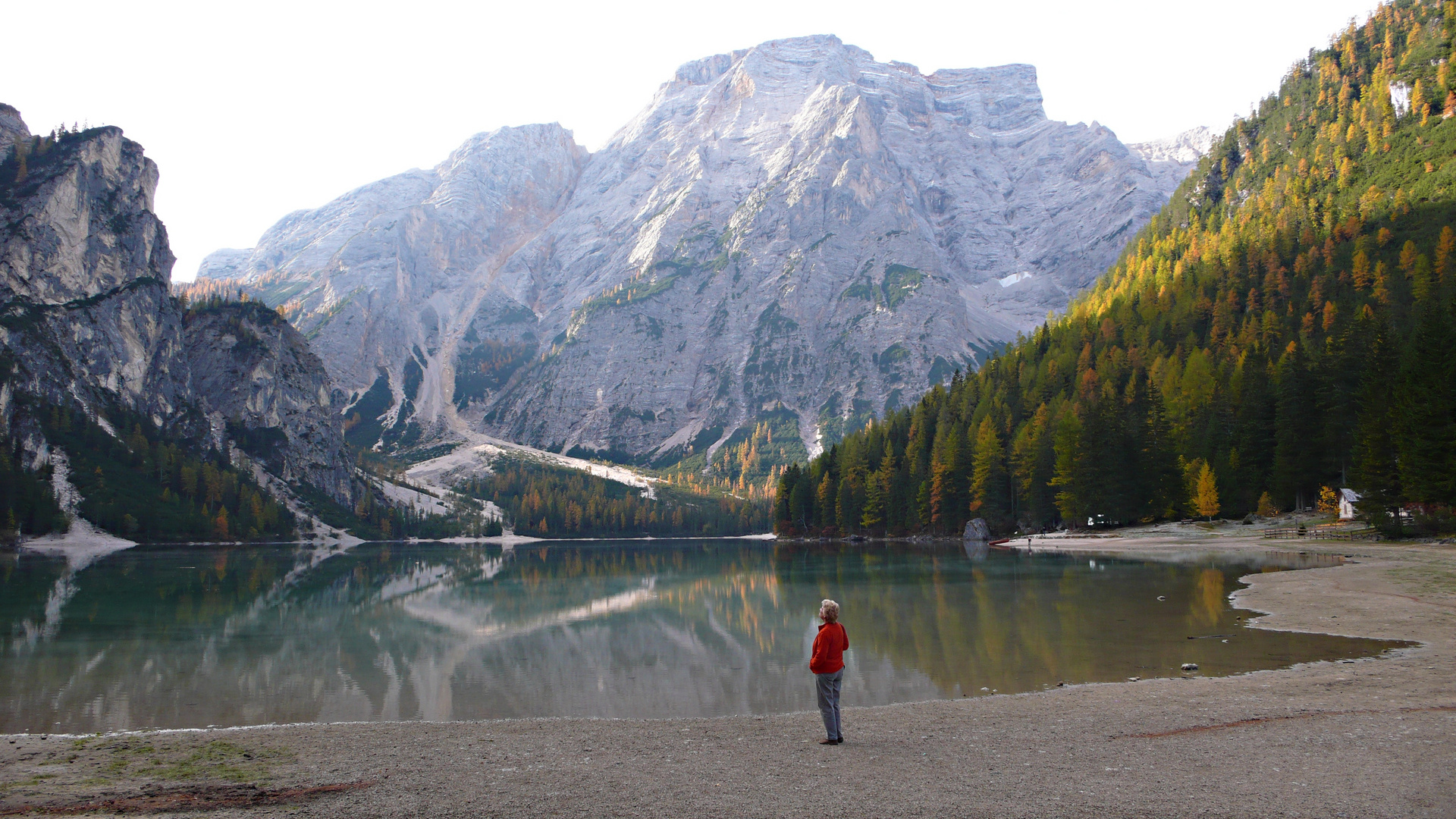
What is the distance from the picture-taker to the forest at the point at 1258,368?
6256cm

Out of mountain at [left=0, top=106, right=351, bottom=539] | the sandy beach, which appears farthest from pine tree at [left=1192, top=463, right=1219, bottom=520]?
mountain at [left=0, top=106, right=351, bottom=539]

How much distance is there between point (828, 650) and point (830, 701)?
0.88m

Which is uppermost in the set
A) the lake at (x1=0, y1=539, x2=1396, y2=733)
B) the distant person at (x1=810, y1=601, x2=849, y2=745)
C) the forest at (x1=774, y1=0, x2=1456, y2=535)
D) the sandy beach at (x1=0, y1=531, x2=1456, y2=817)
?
the forest at (x1=774, y1=0, x2=1456, y2=535)

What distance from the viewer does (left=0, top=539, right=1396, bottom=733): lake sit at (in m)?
21.0

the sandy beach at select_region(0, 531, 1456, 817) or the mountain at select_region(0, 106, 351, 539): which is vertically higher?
the mountain at select_region(0, 106, 351, 539)

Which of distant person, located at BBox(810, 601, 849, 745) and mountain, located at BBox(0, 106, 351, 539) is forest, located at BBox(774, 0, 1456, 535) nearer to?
distant person, located at BBox(810, 601, 849, 745)

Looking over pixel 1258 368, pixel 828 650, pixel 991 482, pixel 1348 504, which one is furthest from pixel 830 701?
pixel 991 482

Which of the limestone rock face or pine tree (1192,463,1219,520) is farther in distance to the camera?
the limestone rock face

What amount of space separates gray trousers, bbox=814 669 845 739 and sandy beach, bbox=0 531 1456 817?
433 millimetres

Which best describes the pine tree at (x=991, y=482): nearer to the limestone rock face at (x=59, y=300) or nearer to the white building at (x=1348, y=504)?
the white building at (x=1348, y=504)

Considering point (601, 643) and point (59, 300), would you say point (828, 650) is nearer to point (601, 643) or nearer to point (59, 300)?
point (601, 643)

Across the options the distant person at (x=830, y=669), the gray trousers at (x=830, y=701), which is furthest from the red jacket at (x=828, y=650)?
the gray trousers at (x=830, y=701)

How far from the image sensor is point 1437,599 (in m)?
29.2

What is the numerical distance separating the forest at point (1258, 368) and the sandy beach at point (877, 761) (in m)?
44.9
